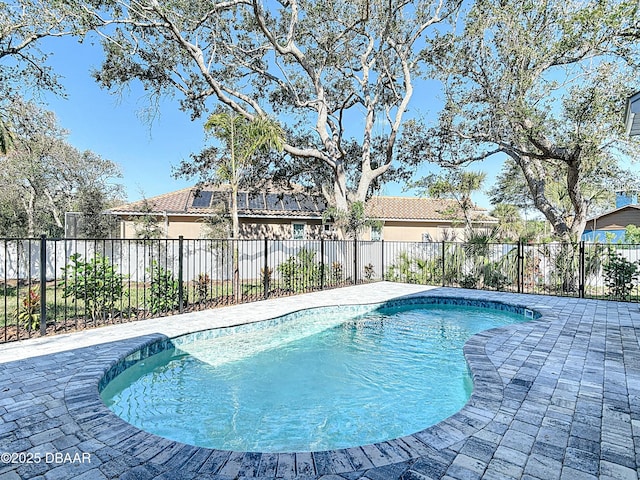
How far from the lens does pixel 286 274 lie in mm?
11250

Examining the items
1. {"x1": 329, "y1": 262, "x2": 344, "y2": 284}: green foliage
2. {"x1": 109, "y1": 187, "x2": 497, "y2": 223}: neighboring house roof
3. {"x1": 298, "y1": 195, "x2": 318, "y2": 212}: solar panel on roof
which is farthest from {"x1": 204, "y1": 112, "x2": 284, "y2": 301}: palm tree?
{"x1": 298, "y1": 195, "x2": 318, "y2": 212}: solar panel on roof

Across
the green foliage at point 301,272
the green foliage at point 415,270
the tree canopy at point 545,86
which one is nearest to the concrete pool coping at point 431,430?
the green foliage at point 301,272

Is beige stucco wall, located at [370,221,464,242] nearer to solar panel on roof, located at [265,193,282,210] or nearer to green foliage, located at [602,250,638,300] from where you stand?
solar panel on roof, located at [265,193,282,210]

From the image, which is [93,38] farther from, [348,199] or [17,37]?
[348,199]

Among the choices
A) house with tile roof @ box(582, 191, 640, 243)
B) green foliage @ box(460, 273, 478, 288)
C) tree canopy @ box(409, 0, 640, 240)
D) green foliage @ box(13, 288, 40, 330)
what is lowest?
green foliage @ box(460, 273, 478, 288)

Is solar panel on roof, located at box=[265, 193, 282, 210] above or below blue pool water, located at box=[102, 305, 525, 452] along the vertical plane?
above

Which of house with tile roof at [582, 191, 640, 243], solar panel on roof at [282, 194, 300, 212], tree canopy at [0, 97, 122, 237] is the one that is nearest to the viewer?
tree canopy at [0, 97, 122, 237]

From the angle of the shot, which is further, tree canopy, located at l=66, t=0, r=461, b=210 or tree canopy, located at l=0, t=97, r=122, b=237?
tree canopy, located at l=0, t=97, r=122, b=237

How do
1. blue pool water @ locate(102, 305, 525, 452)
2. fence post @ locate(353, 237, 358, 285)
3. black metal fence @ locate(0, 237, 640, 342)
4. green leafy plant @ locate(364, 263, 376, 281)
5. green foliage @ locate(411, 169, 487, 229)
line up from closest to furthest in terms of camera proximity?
1. blue pool water @ locate(102, 305, 525, 452)
2. black metal fence @ locate(0, 237, 640, 342)
3. fence post @ locate(353, 237, 358, 285)
4. green leafy plant @ locate(364, 263, 376, 281)
5. green foliage @ locate(411, 169, 487, 229)

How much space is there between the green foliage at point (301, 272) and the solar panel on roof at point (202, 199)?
24.1ft

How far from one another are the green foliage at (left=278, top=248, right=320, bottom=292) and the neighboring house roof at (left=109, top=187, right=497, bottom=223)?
5071 mm

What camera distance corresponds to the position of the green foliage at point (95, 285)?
6.38 m

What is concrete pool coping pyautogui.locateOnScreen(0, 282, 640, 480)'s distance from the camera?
2270 mm

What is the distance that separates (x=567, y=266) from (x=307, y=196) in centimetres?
1116
